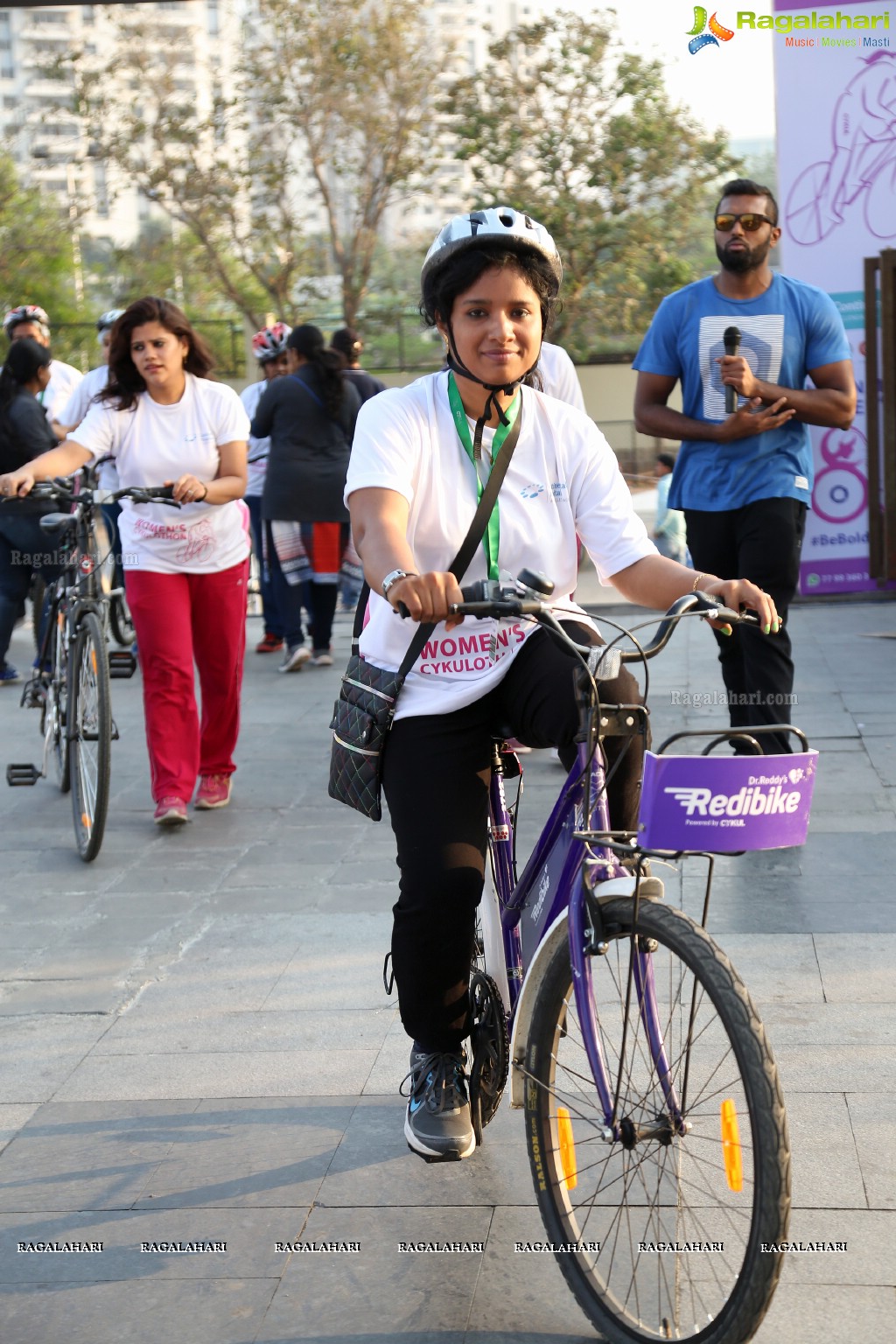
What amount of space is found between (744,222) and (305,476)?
4232 mm

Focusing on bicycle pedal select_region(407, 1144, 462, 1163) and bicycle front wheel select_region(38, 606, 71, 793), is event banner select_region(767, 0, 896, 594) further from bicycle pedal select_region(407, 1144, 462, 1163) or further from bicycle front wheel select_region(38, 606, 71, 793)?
bicycle pedal select_region(407, 1144, 462, 1163)

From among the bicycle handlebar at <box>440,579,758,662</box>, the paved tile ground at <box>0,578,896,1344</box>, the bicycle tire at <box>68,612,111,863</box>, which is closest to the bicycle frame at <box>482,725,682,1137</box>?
the bicycle handlebar at <box>440,579,758,662</box>

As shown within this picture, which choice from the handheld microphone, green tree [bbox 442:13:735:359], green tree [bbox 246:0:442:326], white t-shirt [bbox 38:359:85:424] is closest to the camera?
the handheld microphone

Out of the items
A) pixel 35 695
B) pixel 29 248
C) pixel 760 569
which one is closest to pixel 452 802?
pixel 760 569

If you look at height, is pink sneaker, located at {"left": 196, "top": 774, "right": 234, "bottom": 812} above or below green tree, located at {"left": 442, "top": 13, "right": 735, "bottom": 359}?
below

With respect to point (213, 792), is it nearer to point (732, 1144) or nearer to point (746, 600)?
point (746, 600)

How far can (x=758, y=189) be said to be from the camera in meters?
5.77

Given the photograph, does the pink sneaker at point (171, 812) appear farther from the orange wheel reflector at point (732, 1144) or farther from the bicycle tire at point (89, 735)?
the orange wheel reflector at point (732, 1144)

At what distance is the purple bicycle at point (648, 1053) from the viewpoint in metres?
2.37

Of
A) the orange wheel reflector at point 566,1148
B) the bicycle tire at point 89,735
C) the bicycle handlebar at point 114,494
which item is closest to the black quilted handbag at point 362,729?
the orange wheel reflector at point 566,1148

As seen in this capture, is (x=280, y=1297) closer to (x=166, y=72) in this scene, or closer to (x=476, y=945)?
(x=476, y=945)

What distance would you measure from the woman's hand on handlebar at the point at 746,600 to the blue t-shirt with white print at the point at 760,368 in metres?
2.98

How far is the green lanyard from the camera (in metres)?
3.09

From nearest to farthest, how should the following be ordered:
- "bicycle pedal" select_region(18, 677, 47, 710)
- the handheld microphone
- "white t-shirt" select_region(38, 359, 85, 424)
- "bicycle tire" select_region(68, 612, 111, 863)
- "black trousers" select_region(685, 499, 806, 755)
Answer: "black trousers" select_region(685, 499, 806, 755), the handheld microphone, "bicycle tire" select_region(68, 612, 111, 863), "bicycle pedal" select_region(18, 677, 47, 710), "white t-shirt" select_region(38, 359, 85, 424)
